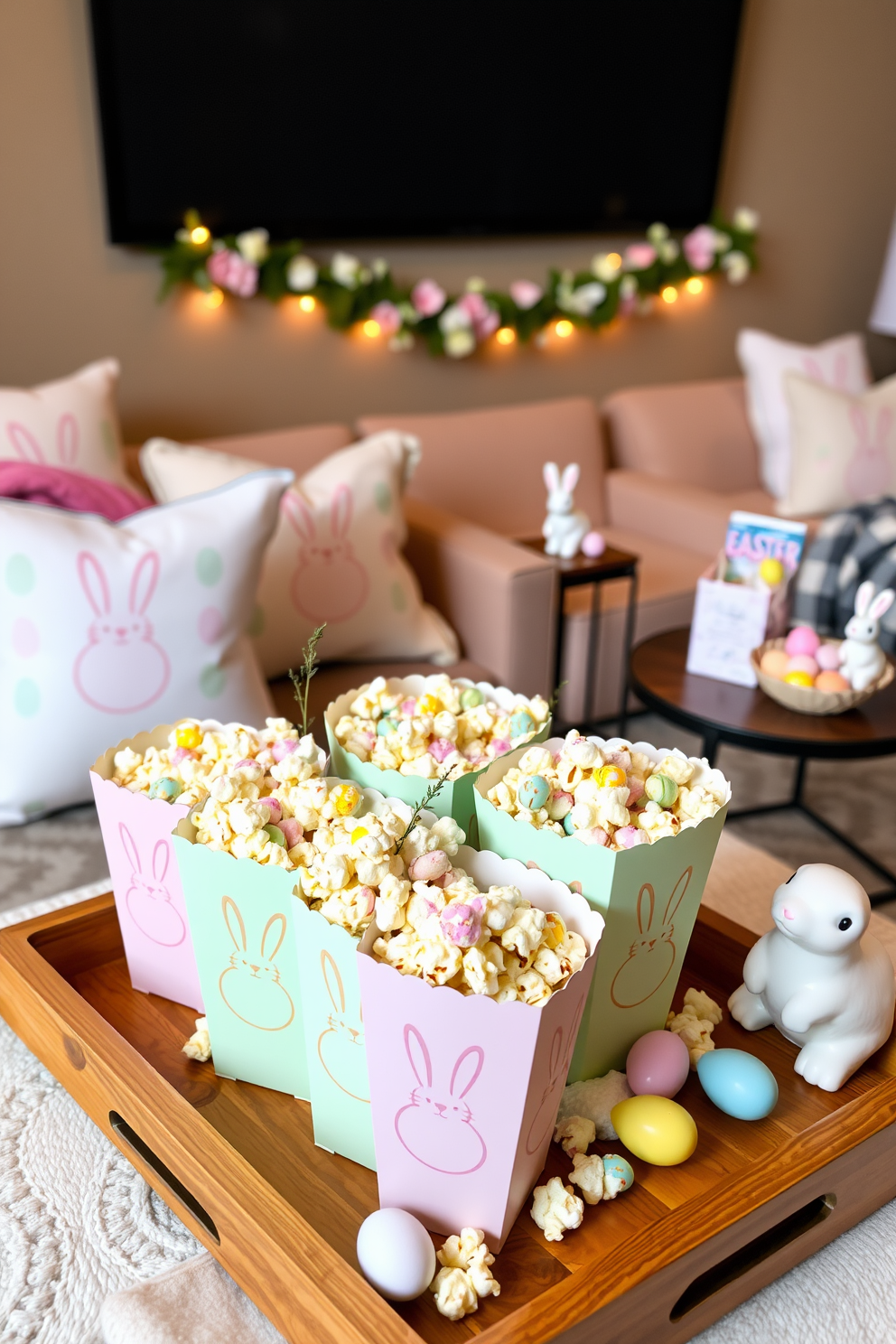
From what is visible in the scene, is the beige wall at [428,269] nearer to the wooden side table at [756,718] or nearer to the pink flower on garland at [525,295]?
the pink flower on garland at [525,295]

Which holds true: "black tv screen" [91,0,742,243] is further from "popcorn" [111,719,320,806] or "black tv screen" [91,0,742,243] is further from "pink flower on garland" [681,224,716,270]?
"popcorn" [111,719,320,806]

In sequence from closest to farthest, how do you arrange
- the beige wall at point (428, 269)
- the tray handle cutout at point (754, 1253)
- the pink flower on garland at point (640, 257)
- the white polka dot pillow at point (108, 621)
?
the tray handle cutout at point (754, 1253)
the white polka dot pillow at point (108, 621)
the beige wall at point (428, 269)
the pink flower on garland at point (640, 257)

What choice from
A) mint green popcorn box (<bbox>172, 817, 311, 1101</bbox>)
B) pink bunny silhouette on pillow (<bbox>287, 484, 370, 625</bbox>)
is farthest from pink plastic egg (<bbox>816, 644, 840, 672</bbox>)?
mint green popcorn box (<bbox>172, 817, 311, 1101</bbox>)

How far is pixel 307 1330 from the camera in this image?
0.72m

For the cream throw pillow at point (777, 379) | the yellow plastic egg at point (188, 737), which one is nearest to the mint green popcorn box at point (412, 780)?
the yellow plastic egg at point (188, 737)

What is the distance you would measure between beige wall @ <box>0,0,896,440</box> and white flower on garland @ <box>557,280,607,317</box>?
104 mm

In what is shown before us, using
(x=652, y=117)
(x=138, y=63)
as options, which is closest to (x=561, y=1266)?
(x=138, y=63)

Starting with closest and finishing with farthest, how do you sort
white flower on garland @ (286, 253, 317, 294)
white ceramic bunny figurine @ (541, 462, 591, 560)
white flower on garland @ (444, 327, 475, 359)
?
1. white ceramic bunny figurine @ (541, 462, 591, 560)
2. white flower on garland @ (286, 253, 317, 294)
3. white flower on garland @ (444, 327, 475, 359)

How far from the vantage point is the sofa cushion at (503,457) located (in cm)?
260

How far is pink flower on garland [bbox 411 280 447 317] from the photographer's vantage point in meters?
2.67

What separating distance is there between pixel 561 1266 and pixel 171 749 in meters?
0.53

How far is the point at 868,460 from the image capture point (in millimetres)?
2873

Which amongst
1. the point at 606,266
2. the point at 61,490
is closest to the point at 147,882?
the point at 61,490

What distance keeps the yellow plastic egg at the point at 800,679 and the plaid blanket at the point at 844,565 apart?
2.55 feet
